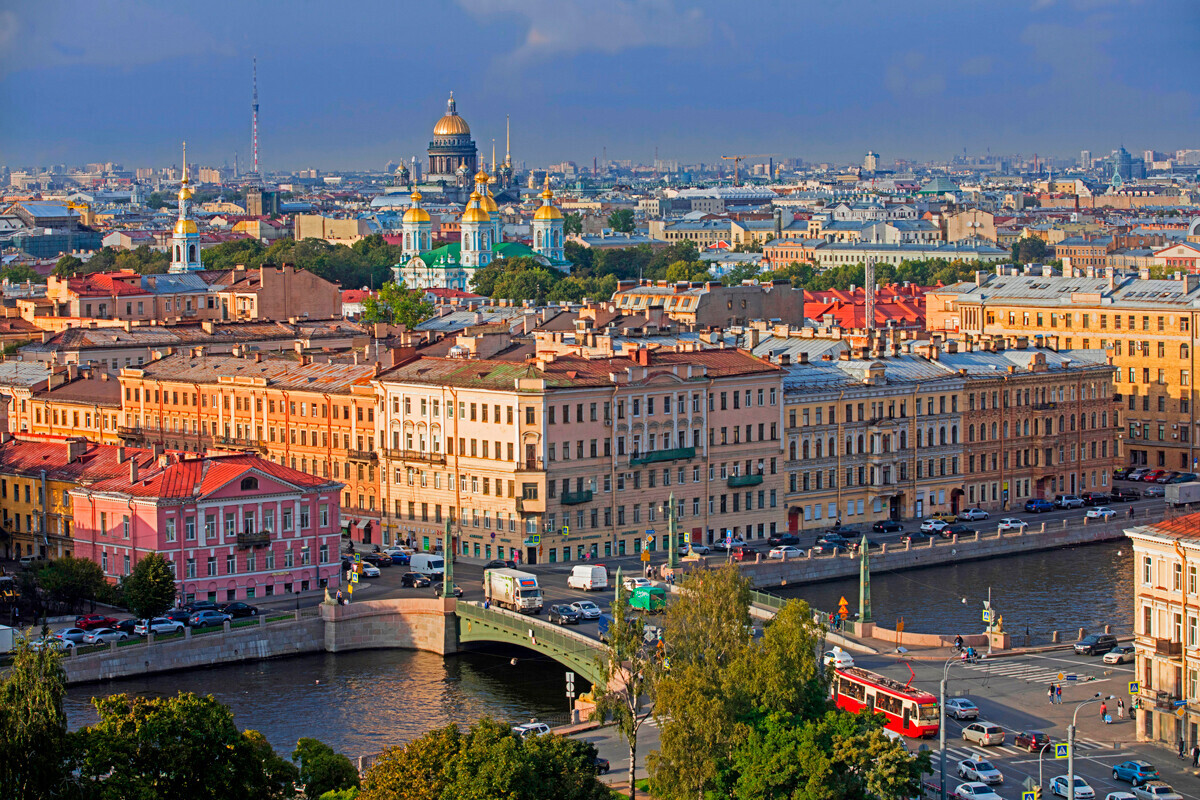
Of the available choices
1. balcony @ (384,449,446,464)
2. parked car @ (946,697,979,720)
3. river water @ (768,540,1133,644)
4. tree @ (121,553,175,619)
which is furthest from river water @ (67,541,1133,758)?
balcony @ (384,449,446,464)

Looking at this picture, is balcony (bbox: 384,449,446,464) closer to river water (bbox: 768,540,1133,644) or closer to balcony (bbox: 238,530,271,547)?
balcony (bbox: 238,530,271,547)

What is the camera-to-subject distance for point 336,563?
2243 inches

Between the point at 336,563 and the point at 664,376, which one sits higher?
the point at 664,376

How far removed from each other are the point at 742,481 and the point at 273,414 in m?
14.8

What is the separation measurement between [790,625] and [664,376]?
25.4 meters

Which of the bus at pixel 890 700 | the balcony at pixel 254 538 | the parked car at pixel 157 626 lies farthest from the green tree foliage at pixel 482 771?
the balcony at pixel 254 538

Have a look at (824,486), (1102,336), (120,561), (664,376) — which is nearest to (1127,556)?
(824,486)

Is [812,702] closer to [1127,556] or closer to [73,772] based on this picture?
[73,772]

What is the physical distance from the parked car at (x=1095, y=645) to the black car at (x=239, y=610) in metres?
19.2

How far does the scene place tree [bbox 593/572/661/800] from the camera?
3784 cm

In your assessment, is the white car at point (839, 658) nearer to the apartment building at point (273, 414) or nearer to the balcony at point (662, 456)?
the balcony at point (662, 456)

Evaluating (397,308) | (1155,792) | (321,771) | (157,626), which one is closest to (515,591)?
(157,626)

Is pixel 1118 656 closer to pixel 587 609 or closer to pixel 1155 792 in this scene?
pixel 1155 792

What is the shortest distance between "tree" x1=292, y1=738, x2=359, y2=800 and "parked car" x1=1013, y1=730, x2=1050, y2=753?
1221cm
